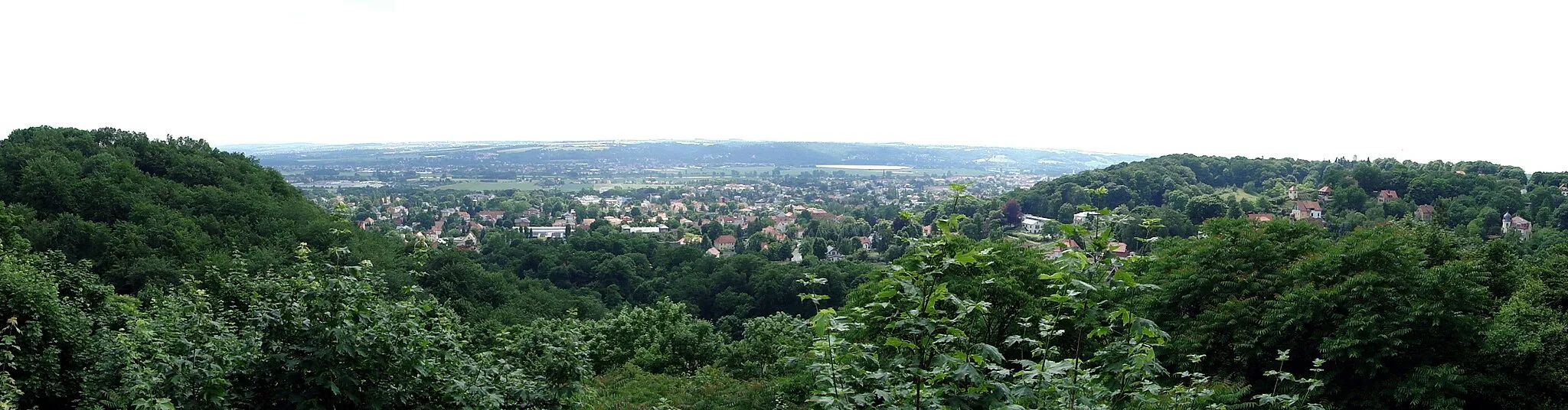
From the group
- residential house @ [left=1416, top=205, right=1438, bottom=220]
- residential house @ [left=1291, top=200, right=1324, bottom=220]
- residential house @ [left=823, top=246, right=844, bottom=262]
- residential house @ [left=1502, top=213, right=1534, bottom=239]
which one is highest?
residential house @ [left=1502, top=213, right=1534, bottom=239]

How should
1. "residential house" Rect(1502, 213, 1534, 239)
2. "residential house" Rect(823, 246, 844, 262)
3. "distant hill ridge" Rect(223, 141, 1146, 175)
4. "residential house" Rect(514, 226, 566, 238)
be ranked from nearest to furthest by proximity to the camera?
"residential house" Rect(1502, 213, 1534, 239) → "residential house" Rect(823, 246, 844, 262) → "residential house" Rect(514, 226, 566, 238) → "distant hill ridge" Rect(223, 141, 1146, 175)

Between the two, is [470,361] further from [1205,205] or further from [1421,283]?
[1205,205]

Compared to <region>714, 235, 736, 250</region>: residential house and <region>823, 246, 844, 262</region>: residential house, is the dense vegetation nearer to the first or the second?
<region>823, 246, 844, 262</region>: residential house

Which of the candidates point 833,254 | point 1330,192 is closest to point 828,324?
point 833,254

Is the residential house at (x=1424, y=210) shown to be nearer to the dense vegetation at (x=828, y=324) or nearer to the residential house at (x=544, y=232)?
the dense vegetation at (x=828, y=324)

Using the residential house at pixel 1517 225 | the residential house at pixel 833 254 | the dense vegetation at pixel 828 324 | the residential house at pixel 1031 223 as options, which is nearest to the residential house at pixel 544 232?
the residential house at pixel 833 254

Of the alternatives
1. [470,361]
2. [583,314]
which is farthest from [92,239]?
[470,361]

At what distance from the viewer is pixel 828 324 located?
3.34 m

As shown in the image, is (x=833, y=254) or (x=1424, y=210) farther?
(x=833, y=254)

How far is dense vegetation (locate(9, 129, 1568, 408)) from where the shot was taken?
358cm

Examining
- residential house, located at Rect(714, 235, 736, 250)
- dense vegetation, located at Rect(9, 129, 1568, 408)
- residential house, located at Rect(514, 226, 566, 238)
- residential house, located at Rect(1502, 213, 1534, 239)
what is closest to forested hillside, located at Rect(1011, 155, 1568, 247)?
residential house, located at Rect(1502, 213, 1534, 239)

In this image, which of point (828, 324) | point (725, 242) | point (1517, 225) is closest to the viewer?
point (828, 324)

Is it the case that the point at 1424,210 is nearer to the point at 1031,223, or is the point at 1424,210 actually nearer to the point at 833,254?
the point at 1031,223

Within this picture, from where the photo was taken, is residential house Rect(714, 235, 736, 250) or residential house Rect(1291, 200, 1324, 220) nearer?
residential house Rect(1291, 200, 1324, 220)
